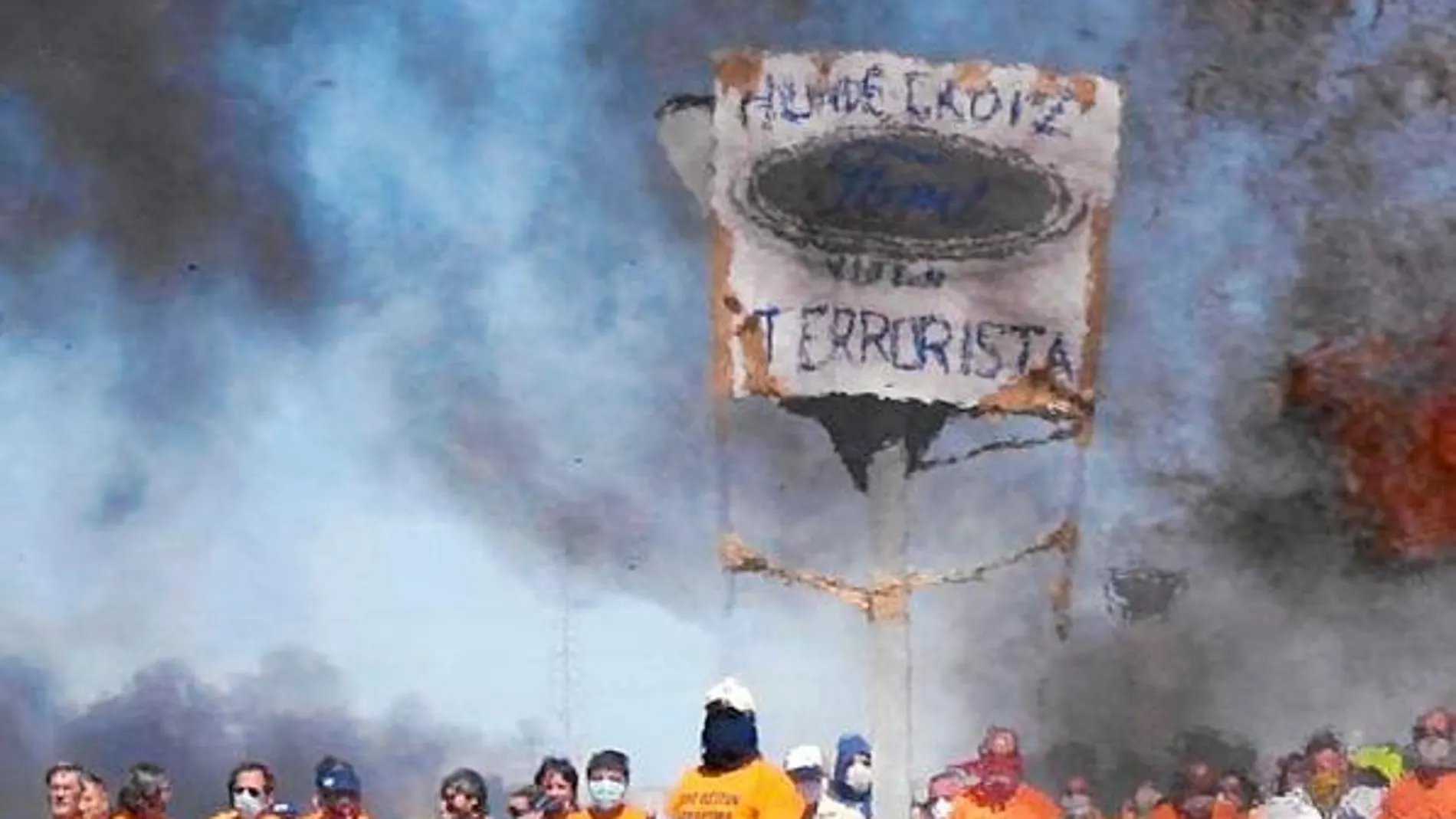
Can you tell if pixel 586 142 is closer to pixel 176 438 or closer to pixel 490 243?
pixel 490 243

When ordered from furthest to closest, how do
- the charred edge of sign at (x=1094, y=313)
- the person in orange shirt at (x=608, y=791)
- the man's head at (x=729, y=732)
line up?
the charred edge of sign at (x=1094, y=313) → the person in orange shirt at (x=608, y=791) → the man's head at (x=729, y=732)

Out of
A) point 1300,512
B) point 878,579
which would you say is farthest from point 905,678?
point 1300,512

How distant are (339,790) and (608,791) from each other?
0.67 m

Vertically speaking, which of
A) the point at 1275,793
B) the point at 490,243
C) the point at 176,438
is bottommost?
the point at 1275,793

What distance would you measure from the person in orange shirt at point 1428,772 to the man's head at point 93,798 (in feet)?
10.5

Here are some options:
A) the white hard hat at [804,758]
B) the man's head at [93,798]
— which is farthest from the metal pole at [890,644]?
the man's head at [93,798]

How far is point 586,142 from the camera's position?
19.5 ft

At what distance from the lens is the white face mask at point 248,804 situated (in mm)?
5941

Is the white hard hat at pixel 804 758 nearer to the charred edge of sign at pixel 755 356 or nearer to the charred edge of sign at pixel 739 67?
the charred edge of sign at pixel 755 356

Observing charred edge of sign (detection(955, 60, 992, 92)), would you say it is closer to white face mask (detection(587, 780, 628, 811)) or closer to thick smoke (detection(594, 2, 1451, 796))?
thick smoke (detection(594, 2, 1451, 796))

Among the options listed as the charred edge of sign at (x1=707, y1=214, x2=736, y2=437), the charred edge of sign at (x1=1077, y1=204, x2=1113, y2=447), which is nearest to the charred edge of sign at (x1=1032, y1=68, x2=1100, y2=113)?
the charred edge of sign at (x1=1077, y1=204, x2=1113, y2=447)

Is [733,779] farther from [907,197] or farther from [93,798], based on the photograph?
[93,798]

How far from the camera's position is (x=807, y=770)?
5926mm

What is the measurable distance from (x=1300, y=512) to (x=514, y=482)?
1.99 metres
